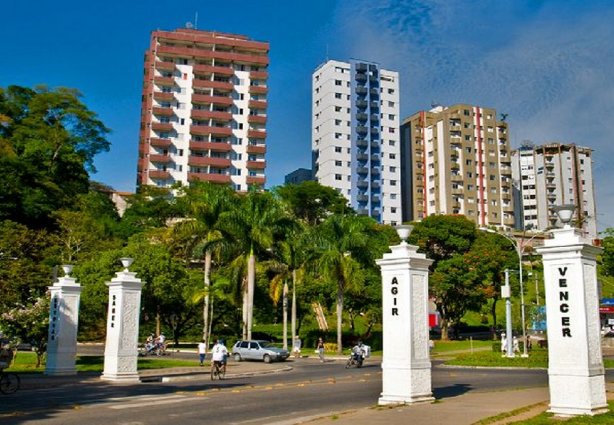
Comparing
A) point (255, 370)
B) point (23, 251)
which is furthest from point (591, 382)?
point (23, 251)

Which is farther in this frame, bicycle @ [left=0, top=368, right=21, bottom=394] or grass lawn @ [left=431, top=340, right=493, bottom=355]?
grass lawn @ [left=431, top=340, right=493, bottom=355]

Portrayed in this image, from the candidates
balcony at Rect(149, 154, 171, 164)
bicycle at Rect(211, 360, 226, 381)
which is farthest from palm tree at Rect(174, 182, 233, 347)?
balcony at Rect(149, 154, 171, 164)

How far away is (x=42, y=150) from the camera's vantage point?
65000 mm

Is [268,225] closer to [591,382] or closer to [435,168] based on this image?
[591,382]

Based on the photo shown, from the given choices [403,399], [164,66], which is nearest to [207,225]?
[403,399]

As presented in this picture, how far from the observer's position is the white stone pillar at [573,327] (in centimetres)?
1298

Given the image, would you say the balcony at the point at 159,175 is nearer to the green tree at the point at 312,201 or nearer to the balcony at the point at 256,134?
the balcony at the point at 256,134

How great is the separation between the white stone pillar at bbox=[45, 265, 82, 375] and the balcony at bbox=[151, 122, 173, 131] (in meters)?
79.3

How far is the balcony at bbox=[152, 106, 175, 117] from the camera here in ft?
340

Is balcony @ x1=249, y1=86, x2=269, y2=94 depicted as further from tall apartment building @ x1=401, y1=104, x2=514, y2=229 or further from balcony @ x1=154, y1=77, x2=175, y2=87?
tall apartment building @ x1=401, y1=104, x2=514, y2=229

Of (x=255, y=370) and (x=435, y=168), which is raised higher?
(x=435, y=168)

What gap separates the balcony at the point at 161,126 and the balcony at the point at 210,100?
609 cm

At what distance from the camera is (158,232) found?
6159 cm

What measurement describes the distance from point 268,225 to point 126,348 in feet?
74.0
